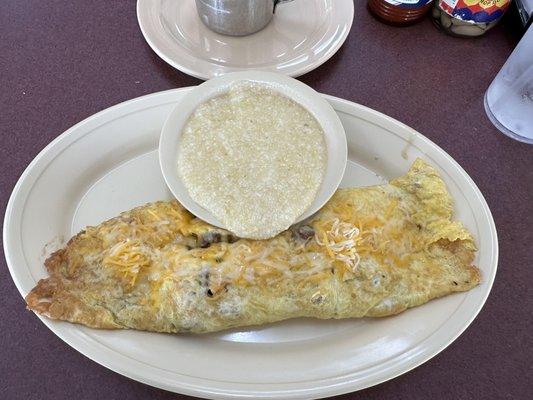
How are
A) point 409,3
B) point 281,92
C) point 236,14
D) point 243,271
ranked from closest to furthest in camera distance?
point 243,271 → point 281,92 → point 236,14 → point 409,3

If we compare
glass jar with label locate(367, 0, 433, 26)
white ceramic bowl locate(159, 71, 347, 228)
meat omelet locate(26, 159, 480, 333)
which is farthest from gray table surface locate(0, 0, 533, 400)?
white ceramic bowl locate(159, 71, 347, 228)

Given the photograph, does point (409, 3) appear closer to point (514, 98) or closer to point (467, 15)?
point (467, 15)

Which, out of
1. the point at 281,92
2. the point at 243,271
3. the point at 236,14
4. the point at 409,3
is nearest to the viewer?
the point at 243,271

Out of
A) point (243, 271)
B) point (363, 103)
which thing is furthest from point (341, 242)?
point (363, 103)

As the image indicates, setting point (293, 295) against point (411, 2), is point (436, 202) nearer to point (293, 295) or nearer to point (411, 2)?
point (293, 295)

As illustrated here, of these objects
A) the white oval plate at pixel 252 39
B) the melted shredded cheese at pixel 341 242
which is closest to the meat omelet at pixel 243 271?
the melted shredded cheese at pixel 341 242

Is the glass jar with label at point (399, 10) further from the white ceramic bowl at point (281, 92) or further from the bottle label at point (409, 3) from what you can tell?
the white ceramic bowl at point (281, 92)
